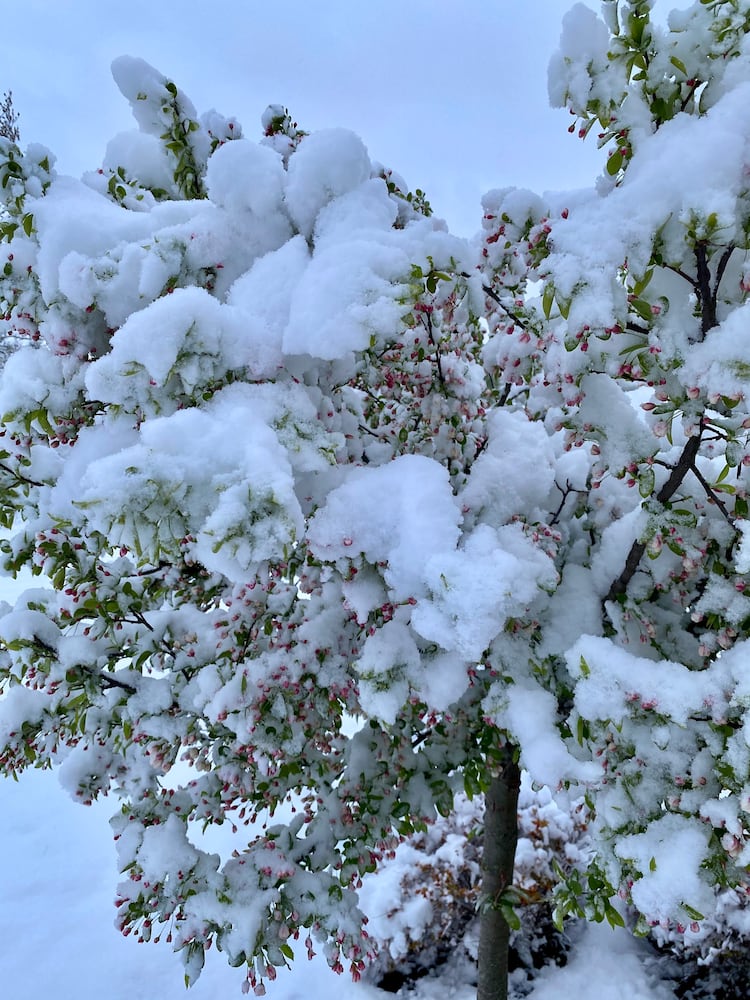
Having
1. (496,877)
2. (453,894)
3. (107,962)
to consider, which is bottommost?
(453,894)

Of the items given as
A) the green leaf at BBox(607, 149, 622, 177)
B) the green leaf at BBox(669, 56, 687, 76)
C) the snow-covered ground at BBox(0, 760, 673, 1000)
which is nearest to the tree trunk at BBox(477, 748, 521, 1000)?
the snow-covered ground at BBox(0, 760, 673, 1000)

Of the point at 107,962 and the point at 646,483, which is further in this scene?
the point at 107,962

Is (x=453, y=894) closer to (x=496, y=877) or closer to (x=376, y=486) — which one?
(x=496, y=877)

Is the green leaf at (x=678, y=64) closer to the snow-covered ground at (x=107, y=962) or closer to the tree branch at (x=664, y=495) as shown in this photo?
the tree branch at (x=664, y=495)

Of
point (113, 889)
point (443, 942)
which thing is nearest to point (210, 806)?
point (443, 942)

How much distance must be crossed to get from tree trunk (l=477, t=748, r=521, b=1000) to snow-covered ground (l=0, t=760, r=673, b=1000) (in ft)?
3.09

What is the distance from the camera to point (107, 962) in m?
4.34

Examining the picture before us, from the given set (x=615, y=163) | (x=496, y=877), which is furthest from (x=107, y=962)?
(x=615, y=163)

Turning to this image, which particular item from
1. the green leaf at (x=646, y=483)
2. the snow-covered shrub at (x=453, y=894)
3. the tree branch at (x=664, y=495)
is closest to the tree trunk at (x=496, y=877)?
the snow-covered shrub at (x=453, y=894)

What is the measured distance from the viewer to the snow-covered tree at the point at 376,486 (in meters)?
1.46

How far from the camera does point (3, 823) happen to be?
5777 millimetres

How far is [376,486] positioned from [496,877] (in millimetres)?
2627

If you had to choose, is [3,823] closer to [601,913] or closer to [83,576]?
[83,576]

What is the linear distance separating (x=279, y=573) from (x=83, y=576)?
0.77 metres
